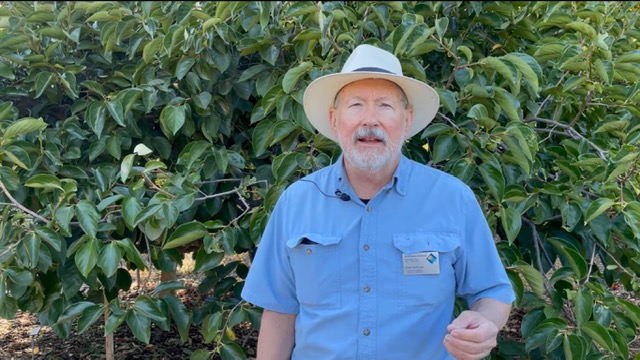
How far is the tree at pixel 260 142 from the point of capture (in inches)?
87.2

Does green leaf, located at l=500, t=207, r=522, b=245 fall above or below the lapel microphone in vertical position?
below

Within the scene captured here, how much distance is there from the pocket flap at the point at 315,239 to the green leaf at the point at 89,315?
31.5 inches

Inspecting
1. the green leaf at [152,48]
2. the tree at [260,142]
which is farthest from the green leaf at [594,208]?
the green leaf at [152,48]

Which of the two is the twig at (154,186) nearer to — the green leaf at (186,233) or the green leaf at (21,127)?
the green leaf at (186,233)

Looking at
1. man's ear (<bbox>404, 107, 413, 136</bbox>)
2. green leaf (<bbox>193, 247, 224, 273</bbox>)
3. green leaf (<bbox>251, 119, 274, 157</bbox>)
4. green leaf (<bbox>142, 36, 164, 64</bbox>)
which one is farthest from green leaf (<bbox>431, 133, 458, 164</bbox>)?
green leaf (<bbox>142, 36, 164, 64</bbox>)

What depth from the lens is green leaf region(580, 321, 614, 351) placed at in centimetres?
204

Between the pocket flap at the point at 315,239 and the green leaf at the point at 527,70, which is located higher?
the green leaf at the point at 527,70

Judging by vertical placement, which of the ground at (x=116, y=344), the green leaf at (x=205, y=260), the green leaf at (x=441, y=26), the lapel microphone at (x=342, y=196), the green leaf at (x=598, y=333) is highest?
the green leaf at (x=441, y=26)

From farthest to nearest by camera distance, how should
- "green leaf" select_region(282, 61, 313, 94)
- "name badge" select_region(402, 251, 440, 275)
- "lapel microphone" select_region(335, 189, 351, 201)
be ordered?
"green leaf" select_region(282, 61, 313, 94) < "lapel microphone" select_region(335, 189, 351, 201) < "name badge" select_region(402, 251, 440, 275)

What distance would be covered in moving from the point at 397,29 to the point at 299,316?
95 centimetres

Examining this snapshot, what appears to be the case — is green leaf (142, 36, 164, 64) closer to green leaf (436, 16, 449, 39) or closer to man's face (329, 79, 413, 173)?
man's face (329, 79, 413, 173)

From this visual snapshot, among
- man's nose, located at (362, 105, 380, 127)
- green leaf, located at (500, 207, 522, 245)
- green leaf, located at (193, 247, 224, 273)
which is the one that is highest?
man's nose, located at (362, 105, 380, 127)

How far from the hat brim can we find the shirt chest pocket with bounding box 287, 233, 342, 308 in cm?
38

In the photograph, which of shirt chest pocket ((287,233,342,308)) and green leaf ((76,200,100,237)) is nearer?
shirt chest pocket ((287,233,342,308))
